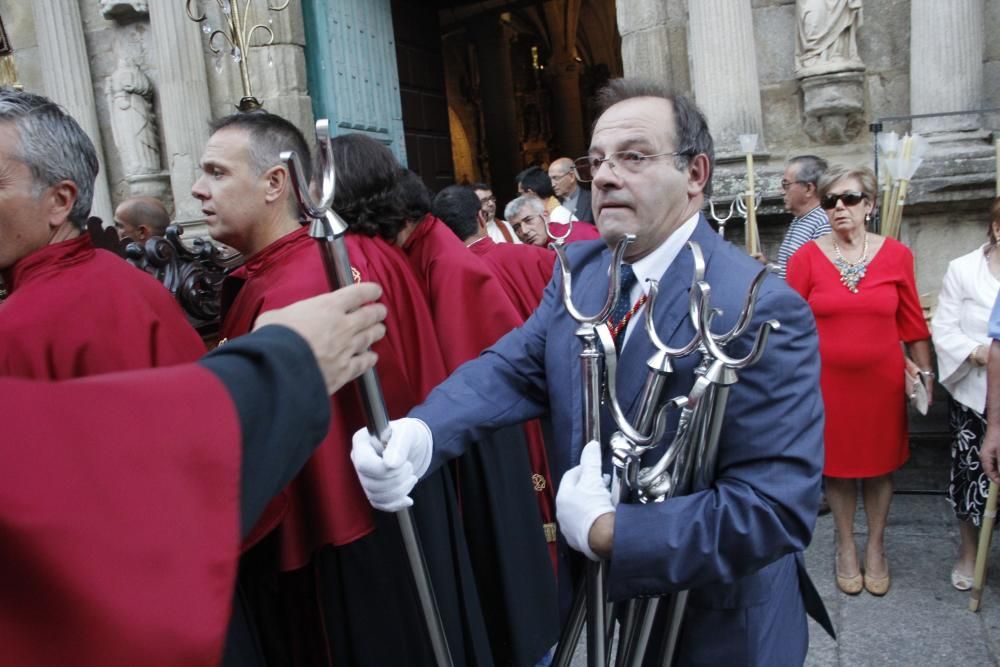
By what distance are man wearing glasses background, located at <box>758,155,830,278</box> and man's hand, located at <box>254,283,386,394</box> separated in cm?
352

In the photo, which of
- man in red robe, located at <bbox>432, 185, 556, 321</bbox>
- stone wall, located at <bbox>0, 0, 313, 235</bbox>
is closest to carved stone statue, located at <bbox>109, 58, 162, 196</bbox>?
stone wall, located at <bbox>0, 0, 313, 235</bbox>

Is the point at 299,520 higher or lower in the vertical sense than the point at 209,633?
lower

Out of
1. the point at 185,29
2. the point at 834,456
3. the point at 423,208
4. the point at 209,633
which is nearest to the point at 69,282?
the point at 209,633

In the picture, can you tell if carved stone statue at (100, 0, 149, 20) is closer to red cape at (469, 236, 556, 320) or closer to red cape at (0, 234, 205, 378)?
red cape at (469, 236, 556, 320)

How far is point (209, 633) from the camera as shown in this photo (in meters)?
0.93

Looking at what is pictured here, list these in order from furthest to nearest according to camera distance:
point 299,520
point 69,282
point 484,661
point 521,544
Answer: point 521,544 → point 484,661 → point 299,520 → point 69,282

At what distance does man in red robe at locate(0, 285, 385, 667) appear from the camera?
881mm

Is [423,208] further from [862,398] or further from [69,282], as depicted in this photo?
[862,398]

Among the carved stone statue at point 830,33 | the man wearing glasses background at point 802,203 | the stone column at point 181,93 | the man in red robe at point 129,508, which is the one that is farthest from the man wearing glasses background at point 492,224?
the man in red robe at point 129,508

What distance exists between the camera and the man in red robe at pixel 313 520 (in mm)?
2043

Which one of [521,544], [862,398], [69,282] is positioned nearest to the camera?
[69,282]

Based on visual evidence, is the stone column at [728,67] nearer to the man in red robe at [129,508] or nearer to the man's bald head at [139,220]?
the man's bald head at [139,220]

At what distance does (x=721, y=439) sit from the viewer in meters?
1.51

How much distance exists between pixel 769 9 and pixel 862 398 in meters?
2.94
